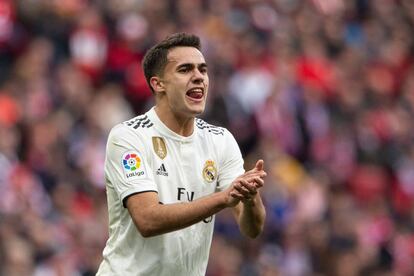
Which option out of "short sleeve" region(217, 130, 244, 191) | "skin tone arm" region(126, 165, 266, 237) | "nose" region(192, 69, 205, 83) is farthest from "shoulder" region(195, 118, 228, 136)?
"skin tone arm" region(126, 165, 266, 237)

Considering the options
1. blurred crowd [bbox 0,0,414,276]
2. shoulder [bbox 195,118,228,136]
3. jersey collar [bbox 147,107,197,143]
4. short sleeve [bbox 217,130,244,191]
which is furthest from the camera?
blurred crowd [bbox 0,0,414,276]

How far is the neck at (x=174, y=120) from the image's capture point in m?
8.33

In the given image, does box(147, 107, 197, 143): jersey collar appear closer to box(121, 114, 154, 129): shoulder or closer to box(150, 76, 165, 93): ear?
box(121, 114, 154, 129): shoulder

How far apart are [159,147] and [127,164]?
286 millimetres

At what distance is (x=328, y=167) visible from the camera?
1700 centimetres

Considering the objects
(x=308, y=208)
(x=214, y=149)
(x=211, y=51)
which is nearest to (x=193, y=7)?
(x=211, y=51)

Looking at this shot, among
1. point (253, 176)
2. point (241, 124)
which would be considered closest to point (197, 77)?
point (253, 176)

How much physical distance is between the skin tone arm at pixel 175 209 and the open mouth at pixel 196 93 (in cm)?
70

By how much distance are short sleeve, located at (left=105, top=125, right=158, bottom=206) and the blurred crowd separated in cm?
454

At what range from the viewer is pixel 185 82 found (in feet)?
27.0

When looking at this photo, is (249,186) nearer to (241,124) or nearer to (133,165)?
(133,165)

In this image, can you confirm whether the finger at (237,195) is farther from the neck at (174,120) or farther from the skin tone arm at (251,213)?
the neck at (174,120)

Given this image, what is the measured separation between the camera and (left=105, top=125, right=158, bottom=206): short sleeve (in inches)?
313

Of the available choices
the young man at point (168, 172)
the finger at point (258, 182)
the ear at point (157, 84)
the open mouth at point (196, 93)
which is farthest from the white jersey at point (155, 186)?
the finger at point (258, 182)
